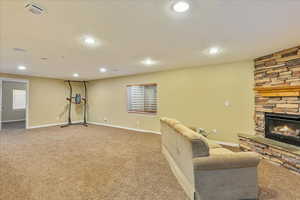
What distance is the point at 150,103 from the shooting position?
567cm

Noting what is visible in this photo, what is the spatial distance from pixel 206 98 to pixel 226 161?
293 centimetres

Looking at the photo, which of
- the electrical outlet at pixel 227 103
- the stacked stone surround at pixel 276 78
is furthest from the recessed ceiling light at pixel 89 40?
the stacked stone surround at pixel 276 78

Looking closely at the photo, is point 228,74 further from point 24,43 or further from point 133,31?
point 24,43

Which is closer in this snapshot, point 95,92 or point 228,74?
point 228,74

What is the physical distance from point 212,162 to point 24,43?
3519 mm

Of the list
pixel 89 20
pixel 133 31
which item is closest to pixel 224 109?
pixel 133 31

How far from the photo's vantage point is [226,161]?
168cm

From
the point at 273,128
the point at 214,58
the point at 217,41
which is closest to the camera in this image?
the point at 217,41

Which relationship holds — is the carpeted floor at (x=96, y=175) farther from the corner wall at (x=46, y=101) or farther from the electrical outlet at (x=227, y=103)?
the corner wall at (x=46, y=101)

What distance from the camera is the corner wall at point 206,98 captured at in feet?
12.7

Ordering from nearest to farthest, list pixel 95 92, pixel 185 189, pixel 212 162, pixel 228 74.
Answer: pixel 212 162
pixel 185 189
pixel 228 74
pixel 95 92

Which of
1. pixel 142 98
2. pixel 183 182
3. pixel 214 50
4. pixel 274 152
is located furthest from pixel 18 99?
pixel 274 152

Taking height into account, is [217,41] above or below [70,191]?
above

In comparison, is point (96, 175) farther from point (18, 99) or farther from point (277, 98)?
point (18, 99)
